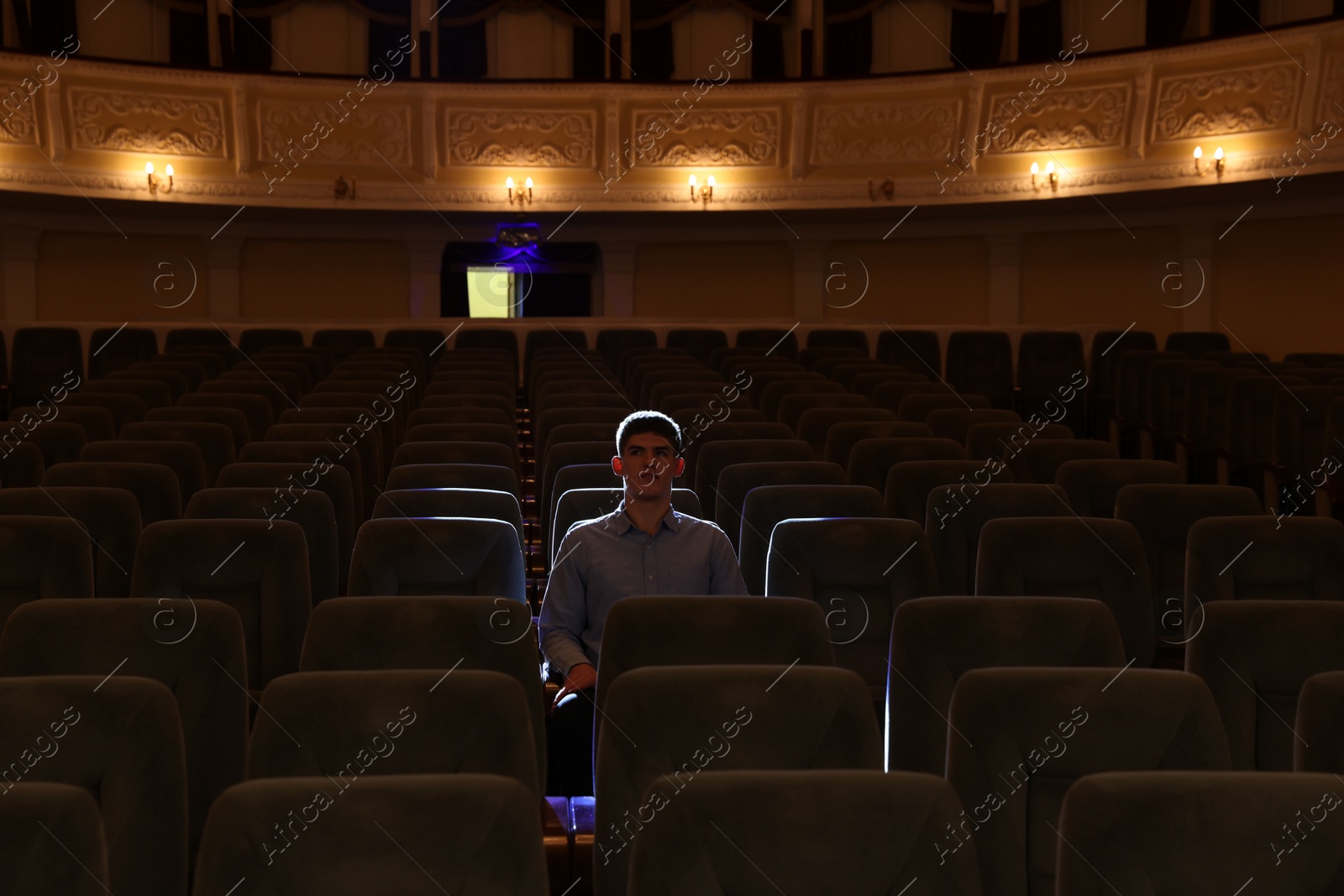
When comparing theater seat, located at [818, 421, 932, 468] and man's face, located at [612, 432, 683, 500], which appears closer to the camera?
man's face, located at [612, 432, 683, 500]

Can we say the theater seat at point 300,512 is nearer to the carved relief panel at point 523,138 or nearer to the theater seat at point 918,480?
the theater seat at point 918,480

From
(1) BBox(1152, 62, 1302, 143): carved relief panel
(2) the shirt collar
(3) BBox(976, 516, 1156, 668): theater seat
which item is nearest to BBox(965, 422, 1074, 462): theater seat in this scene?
(3) BBox(976, 516, 1156, 668): theater seat

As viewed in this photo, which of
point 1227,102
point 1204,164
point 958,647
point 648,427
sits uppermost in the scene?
point 1227,102

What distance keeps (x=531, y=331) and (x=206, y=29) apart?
4940 mm

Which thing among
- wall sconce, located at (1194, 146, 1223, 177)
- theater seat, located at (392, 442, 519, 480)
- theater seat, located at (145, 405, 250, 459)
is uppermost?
wall sconce, located at (1194, 146, 1223, 177)

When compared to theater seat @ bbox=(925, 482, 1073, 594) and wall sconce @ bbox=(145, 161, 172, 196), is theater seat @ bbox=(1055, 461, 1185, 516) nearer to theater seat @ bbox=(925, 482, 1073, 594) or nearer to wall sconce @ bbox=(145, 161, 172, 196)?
theater seat @ bbox=(925, 482, 1073, 594)

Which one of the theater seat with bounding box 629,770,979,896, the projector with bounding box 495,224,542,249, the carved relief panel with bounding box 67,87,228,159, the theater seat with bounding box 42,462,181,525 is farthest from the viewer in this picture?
the projector with bounding box 495,224,542,249

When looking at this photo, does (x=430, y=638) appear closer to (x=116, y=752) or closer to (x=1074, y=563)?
(x=116, y=752)

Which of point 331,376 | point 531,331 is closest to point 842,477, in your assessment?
point 331,376

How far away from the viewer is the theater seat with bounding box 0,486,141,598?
3494 millimetres

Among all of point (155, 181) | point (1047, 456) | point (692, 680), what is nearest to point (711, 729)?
point (692, 680)

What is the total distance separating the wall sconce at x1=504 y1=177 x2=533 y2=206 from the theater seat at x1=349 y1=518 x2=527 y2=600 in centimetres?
842

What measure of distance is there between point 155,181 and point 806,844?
1050 centimetres

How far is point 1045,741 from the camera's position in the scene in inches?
82.7
